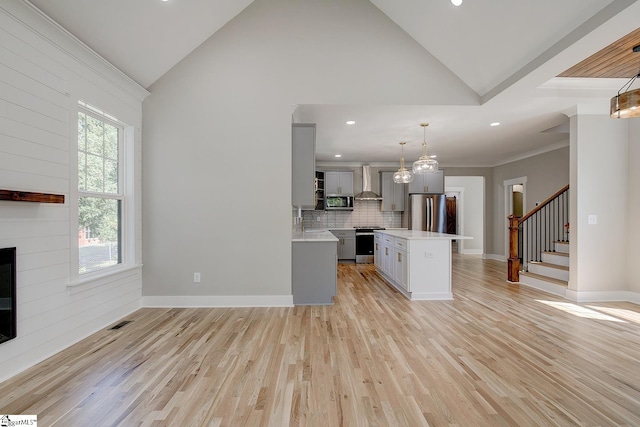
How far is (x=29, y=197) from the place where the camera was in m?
2.19

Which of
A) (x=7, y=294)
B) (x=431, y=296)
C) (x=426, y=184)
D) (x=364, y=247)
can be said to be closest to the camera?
(x=7, y=294)

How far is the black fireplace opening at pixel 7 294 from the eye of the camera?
2.10 metres

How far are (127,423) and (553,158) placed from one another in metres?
7.92

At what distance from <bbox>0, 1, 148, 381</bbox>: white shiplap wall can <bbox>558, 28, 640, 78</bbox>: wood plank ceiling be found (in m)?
5.01

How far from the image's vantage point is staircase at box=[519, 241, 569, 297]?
4499 millimetres

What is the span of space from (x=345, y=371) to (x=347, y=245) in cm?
532

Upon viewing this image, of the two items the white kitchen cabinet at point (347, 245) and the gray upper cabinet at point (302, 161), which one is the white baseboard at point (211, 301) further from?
the white kitchen cabinet at point (347, 245)

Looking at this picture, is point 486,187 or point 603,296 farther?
point 486,187

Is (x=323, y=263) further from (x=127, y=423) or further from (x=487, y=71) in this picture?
(x=487, y=71)

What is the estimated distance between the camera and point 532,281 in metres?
4.96

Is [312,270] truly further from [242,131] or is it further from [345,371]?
[242,131]

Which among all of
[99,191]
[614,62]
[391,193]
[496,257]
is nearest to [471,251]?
[496,257]

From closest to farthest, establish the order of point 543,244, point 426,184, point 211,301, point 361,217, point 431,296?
point 211,301
point 431,296
point 543,244
point 426,184
point 361,217

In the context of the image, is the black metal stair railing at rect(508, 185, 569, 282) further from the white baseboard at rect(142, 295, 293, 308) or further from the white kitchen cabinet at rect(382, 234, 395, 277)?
the white baseboard at rect(142, 295, 293, 308)
